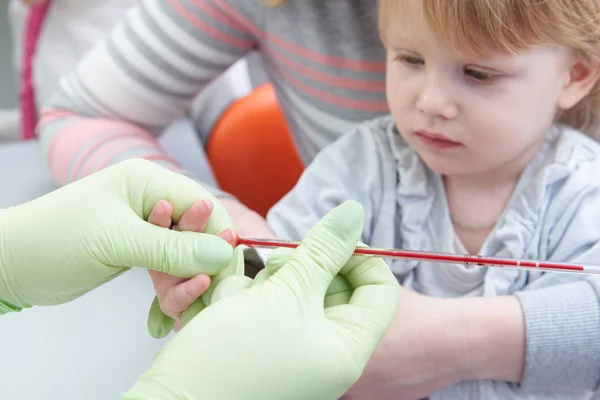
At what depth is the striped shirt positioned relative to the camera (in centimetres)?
84

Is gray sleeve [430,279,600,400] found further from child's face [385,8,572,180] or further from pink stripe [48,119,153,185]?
pink stripe [48,119,153,185]

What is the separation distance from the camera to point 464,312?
25.9 inches

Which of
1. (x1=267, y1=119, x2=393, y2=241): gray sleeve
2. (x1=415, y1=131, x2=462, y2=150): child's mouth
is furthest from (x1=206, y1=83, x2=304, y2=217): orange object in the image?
(x1=415, y1=131, x2=462, y2=150): child's mouth

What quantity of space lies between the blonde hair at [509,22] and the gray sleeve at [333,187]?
7.5 inches

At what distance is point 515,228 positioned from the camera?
68 centimetres

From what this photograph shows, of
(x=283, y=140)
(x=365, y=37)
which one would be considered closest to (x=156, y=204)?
(x=365, y=37)

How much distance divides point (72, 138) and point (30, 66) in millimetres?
511

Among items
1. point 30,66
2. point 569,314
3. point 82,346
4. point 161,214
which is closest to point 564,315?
point 569,314

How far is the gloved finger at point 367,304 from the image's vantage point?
1.63ft

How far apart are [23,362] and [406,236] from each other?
0.44 metres

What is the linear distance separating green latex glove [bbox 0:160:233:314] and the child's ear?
40 cm

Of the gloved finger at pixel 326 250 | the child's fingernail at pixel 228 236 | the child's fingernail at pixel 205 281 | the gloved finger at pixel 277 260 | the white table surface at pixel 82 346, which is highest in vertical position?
the gloved finger at pixel 326 250

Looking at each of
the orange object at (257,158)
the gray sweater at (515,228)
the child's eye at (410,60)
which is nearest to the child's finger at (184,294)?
the gray sweater at (515,228)

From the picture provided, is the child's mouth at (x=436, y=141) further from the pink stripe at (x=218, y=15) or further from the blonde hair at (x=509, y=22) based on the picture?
the pink stripe at (x=218, y=15)
